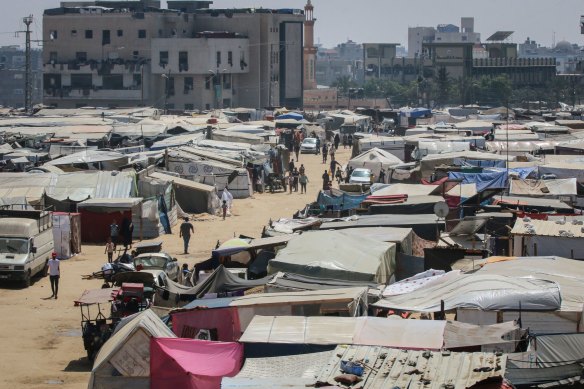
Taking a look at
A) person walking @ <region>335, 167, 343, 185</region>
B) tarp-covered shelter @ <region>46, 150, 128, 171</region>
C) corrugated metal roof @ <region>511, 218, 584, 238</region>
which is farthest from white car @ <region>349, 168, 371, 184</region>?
corrugated metal roof @ <region>511, 218, 584, 238</region>

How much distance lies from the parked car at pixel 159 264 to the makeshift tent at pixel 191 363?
8293mm

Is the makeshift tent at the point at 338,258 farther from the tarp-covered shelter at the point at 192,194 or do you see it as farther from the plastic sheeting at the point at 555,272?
the tarp-covered shelter at the point at 192,194

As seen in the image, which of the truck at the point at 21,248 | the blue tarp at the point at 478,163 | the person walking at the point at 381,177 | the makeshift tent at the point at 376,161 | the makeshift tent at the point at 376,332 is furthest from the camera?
the makeshift tent at the point at 376,161

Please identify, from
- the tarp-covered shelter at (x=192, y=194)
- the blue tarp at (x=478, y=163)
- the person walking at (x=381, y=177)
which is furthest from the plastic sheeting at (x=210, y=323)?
the person walking at (x=381, y=177)

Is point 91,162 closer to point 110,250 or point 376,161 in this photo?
point 376,161

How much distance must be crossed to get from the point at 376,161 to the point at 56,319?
62.9 ft

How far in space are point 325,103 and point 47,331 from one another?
95636 mm

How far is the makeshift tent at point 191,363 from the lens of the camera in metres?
11.0

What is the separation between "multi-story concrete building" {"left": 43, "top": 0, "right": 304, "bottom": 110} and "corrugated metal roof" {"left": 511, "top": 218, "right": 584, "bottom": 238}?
218 feet

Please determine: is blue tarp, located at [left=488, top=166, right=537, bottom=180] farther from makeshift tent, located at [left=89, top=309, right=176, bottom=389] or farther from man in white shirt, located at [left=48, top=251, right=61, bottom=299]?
makeshift tent, located at [left=89, top=309, right=176, bottom=389]

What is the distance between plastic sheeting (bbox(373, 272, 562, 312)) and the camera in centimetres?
1249

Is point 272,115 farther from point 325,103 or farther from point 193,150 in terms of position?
point 325,103

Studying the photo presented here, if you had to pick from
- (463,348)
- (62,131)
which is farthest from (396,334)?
(62,131)

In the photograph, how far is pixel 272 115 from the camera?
68.8 metres
